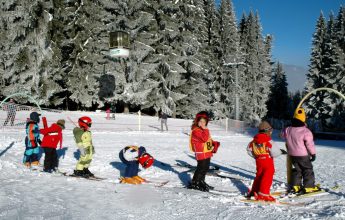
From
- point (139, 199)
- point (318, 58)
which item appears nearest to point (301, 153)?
point (139, 199)

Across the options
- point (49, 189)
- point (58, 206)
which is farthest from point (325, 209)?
point (49, 189)

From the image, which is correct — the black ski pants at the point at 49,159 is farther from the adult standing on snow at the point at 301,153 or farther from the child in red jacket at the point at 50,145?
the adult standing on snow at the point at 301,153

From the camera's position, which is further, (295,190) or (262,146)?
(295,190)

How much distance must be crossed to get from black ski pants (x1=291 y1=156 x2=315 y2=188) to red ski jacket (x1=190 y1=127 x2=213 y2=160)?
186 cm

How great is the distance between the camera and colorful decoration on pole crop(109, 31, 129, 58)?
3007 cm

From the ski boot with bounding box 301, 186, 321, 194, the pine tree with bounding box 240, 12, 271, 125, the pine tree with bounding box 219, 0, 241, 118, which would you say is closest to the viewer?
the ski boot with bounding box 301, 186, 321, 194

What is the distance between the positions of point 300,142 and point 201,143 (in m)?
2.12

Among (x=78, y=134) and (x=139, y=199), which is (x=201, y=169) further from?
(x=78, y=134)

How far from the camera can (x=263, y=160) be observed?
8008mm

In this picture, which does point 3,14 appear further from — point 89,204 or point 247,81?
point 247,81

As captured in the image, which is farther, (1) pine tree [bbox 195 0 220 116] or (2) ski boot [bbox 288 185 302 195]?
(1) pine tree [bbox 195 0 220 116]

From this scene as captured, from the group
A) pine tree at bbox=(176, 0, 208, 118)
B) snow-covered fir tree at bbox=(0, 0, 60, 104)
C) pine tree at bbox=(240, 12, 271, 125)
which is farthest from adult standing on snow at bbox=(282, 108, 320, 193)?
pine tree at bbox=(240, 12, 271, 125)

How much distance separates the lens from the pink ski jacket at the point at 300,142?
8.38 m

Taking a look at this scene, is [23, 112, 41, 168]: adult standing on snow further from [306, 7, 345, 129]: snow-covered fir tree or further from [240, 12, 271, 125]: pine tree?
[240, 12, 271, 125]: pine tree
